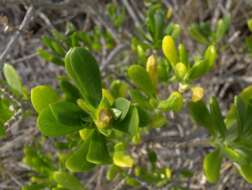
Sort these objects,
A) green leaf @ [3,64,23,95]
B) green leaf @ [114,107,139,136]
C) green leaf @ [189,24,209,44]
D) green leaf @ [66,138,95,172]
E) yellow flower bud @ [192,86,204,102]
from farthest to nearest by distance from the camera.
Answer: green leaf @ [189,24,209,44]
green leaf @ [3,64,23,95]
yellow flower bud @ [192,86,204,102]
green leaf @ [66,138,95,172]
green leaf @ [114,107,139,136]

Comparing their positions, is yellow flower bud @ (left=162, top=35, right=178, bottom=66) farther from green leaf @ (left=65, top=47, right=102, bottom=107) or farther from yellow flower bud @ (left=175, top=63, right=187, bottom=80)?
green leaf @ (left=65, top=47, right=102, bottom=107)

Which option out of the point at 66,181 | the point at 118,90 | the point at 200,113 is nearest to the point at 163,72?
the point at 118,90

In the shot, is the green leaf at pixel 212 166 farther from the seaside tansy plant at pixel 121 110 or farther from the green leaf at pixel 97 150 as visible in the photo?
the green leaf at pixel 97 150

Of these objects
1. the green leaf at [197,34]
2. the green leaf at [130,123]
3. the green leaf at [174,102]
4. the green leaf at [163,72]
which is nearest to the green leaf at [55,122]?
the green leaf at [130,123]

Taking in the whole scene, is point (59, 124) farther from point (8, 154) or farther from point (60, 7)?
point (8, 154)

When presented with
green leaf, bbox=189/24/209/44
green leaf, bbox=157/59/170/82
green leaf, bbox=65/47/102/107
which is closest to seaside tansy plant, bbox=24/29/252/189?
green leaf, bbox=65/47/102/107

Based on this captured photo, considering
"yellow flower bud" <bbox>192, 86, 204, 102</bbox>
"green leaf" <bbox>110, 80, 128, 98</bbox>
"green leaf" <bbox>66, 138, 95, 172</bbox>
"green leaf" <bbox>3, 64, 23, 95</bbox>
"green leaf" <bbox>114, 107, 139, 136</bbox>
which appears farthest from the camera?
"green leaf" <bbox>110, 80, 128, 98</bbox>
